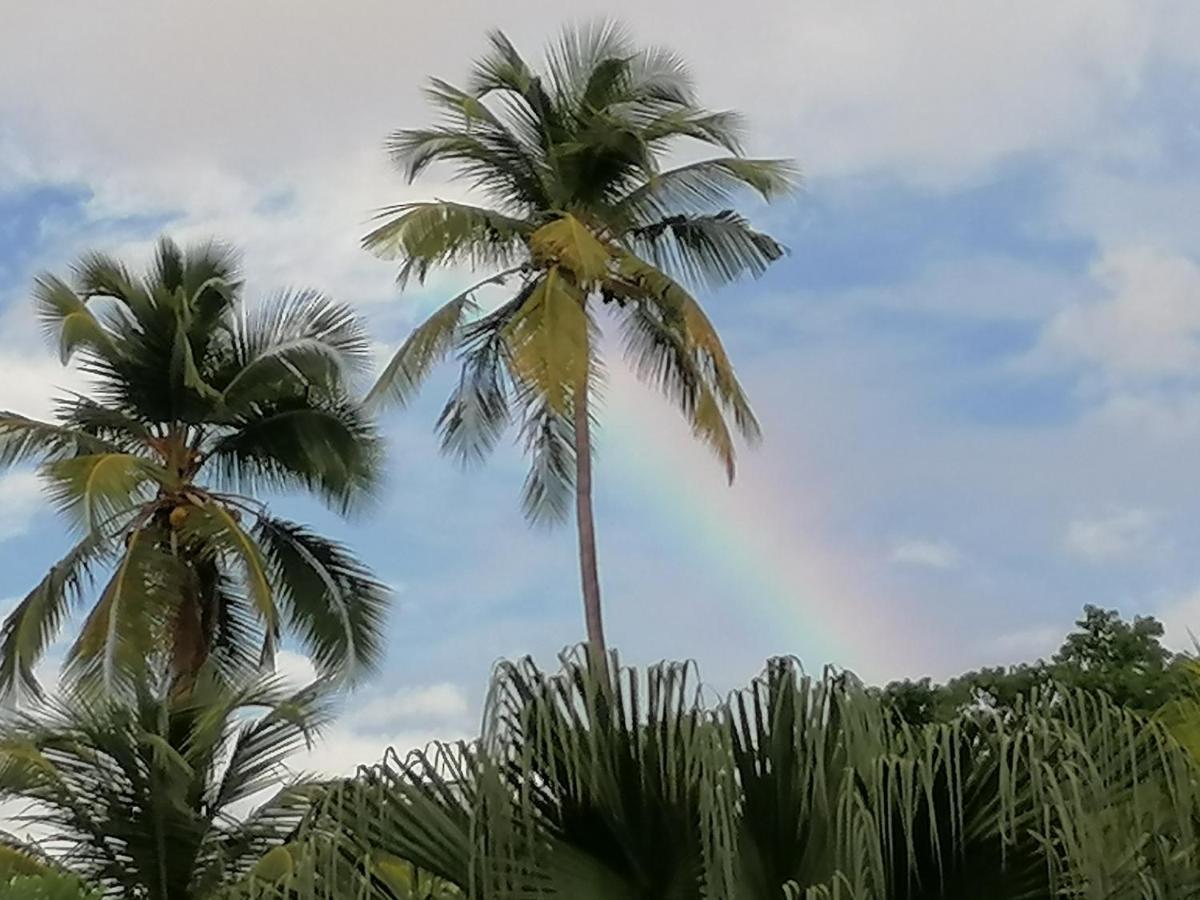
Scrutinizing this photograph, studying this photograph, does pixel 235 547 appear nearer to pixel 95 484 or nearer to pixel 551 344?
pixel 95 484

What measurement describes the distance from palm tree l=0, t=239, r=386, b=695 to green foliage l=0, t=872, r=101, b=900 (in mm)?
7660

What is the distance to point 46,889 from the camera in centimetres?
1093

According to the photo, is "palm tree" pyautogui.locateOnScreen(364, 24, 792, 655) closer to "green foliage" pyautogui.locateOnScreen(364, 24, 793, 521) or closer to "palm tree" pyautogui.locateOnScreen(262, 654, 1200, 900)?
"green foliage" pyautogui.locateOnScreen(364, 24, 793, 521)

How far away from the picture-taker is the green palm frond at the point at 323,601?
21.1 m

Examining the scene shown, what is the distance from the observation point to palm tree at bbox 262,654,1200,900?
4992mm

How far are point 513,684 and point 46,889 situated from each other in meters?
6.84

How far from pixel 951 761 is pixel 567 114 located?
16915 mm

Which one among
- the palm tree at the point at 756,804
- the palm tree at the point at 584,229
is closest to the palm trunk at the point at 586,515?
the palm tree at the point at 584,229

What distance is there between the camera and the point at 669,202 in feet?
68.7

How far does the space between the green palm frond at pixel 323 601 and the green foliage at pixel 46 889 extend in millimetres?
9421

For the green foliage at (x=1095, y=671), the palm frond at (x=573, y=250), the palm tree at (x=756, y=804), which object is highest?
the palm frond at (x=573, y=250)

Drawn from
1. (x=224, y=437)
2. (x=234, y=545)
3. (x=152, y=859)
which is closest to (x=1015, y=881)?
(x=152, y=859)

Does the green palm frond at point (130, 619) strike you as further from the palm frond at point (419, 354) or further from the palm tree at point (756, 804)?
the palm tree at point (756, 804)

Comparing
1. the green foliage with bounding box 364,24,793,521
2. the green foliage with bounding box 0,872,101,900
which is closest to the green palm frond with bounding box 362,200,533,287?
the green foliage with bounding box 364,24,793,521
